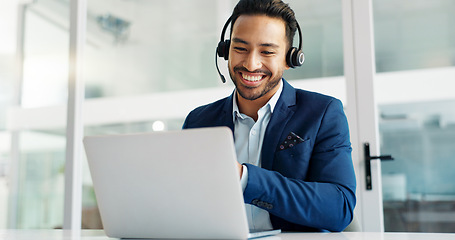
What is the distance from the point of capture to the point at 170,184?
1000mm

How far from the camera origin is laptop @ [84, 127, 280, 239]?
96 cm

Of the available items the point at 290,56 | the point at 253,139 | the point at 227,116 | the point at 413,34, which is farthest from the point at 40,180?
the point at 413,34

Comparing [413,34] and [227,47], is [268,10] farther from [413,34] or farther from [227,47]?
[413,34]

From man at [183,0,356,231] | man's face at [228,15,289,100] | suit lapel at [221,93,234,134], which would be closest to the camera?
man at [183,0,356,231]

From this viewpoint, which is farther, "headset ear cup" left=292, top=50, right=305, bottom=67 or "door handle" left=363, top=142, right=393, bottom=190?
"door handle" left=363, top=142, right=393, bottom=190

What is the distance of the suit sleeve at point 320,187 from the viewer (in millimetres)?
1234

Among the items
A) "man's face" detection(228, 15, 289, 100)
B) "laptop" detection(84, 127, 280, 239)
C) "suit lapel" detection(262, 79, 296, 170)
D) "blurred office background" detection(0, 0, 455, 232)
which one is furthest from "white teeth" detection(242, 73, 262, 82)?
"blurred office background" detection(0, 0, 455, 232)

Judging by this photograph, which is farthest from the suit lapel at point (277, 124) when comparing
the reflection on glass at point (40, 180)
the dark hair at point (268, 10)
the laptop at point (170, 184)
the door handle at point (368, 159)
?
the reflection on glass at point (40, 180)

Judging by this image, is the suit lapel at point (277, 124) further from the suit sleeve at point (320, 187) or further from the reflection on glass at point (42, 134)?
the reflection on glass at point (42, 134)

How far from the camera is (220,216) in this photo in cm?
98

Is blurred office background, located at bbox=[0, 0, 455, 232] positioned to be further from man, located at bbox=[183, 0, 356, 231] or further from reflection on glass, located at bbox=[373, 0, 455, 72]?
man, located at bbox=[183, 0, 356, 231]

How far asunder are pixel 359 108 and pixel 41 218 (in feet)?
7.21

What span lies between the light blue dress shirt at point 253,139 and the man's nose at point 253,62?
0.44 ft

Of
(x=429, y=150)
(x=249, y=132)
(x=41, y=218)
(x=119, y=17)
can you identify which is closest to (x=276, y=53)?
(x=249, y=132)
